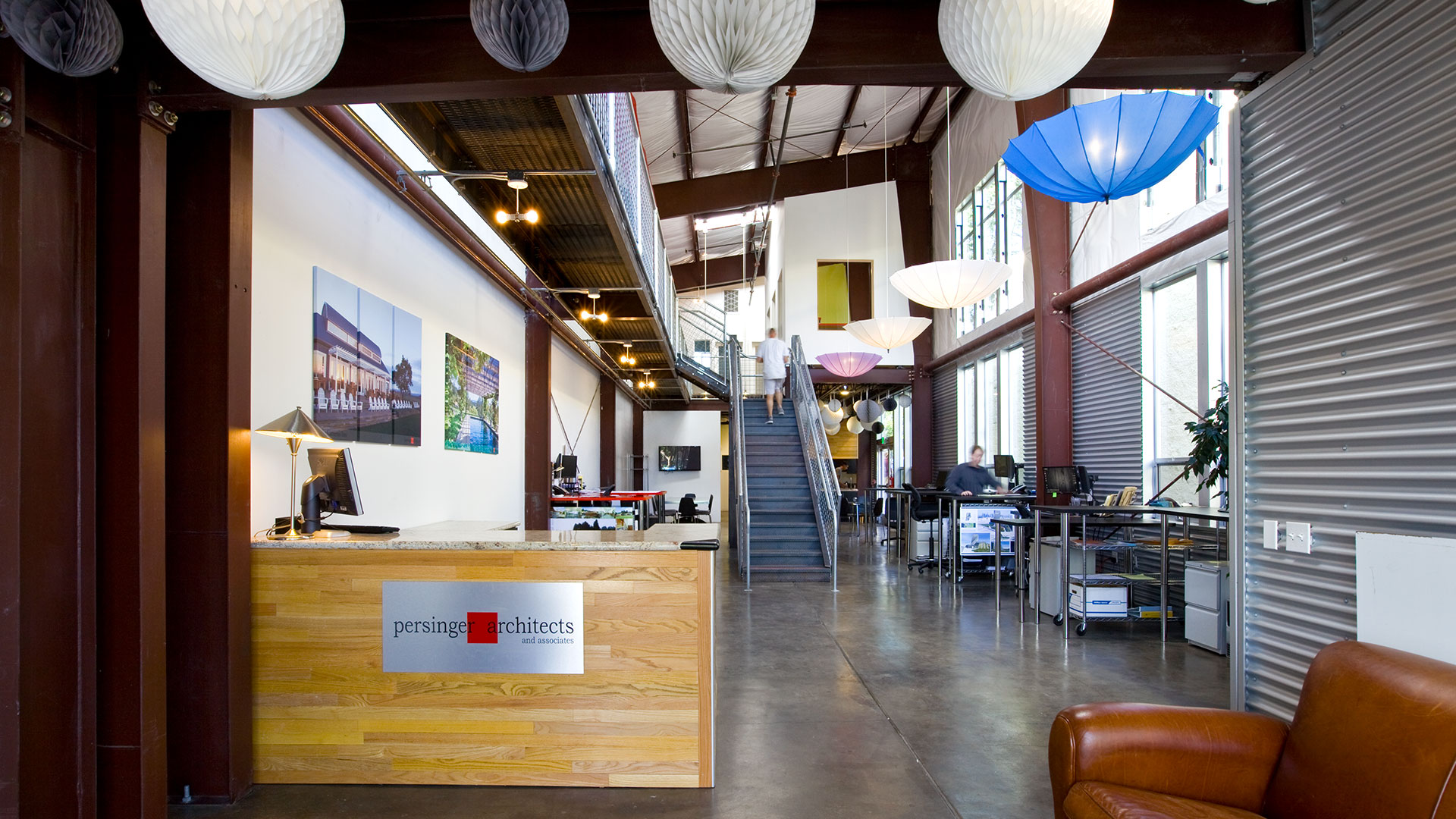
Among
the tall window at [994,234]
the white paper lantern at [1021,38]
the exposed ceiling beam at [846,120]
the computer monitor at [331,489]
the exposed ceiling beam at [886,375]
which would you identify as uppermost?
the exposed ceiling beam at [846,120]

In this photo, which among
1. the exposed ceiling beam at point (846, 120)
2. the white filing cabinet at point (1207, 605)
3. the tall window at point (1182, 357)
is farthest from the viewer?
the exposed ceiling beam at point (846, 120)

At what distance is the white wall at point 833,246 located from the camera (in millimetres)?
15969

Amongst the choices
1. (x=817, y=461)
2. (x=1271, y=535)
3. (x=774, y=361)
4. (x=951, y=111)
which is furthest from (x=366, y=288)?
(x=951, y=111)

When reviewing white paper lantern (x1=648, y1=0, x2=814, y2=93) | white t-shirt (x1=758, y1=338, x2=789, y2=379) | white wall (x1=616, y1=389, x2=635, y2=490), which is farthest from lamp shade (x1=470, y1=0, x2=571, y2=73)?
white wall (x1=616, y1=389, x2=635, y2=490)

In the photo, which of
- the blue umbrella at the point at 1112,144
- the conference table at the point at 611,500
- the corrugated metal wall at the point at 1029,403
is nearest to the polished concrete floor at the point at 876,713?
the conference table at the point at 611,500

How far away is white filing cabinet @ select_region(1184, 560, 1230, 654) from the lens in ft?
18.3

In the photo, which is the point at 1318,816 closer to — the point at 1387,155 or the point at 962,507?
the point at 1387,155

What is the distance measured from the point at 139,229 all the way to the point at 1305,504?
A: 4.20 metres

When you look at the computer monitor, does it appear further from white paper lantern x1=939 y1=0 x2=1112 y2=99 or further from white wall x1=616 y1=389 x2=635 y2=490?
white wall x1=616 y1=389 x2=635 y2=490

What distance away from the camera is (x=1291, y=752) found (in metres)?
2.23

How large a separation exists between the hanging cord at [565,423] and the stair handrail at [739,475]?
2.55m

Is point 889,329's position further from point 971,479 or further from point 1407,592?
point 1407,592

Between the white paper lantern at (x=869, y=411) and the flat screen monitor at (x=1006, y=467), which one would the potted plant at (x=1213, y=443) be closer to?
the flat screen monitor at (x=1006, y=467)

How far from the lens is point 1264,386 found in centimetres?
302
